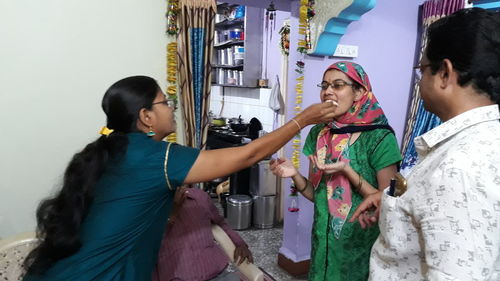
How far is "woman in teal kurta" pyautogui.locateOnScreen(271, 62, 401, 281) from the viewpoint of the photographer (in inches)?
52.6

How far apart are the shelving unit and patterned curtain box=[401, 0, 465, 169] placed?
211 centimetres

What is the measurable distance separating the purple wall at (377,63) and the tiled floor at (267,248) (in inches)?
6.0

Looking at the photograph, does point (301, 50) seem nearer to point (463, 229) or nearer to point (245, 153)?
point (245, 153)

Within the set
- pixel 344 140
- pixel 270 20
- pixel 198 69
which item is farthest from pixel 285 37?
pixel 344 140

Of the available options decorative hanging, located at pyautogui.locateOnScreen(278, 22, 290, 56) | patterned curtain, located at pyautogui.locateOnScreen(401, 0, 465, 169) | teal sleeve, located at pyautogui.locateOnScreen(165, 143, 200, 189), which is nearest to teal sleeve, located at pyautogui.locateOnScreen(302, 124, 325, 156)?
teal sleeve, located at pyautogui.locateOnScreen(165, 143, 200, 189)

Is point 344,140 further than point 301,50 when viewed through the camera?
No

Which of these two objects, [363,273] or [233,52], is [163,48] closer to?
[363,273]

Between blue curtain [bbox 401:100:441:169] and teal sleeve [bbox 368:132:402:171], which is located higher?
teal sleeve [bbox 368:132:402:171]

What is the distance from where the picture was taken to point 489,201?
0.67 metres

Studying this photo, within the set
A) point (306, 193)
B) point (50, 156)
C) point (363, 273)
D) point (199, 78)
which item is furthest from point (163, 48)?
point (363, 273)

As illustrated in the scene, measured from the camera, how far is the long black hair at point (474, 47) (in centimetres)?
73

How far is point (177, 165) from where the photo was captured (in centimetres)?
108

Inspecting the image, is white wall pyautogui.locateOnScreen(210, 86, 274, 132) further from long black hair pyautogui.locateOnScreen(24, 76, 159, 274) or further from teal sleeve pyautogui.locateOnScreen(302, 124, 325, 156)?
long black hair pyautogui.locateOnScreen(24, 76, 159, 274)

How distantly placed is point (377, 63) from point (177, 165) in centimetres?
220
